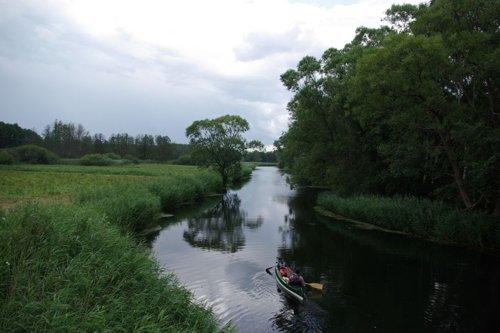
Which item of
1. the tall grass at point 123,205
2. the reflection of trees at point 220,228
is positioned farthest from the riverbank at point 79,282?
the reflection of trees at point 220,228

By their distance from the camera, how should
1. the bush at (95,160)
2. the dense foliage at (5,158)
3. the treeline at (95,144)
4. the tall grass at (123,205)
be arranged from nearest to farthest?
1. the tall grass at (123,205)
2. the dense foliage at (5,158)
3. the bush at (95,160)
4. the treeline at (95,144)

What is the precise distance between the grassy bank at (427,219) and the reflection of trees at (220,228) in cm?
895

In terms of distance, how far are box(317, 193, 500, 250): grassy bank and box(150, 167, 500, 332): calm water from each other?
131 cm

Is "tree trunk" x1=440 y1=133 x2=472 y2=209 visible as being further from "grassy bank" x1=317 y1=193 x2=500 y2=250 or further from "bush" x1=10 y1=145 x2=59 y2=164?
"bush" x1=10 y1=145 x2=59 y2=164

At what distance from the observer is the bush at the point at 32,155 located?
72.9m

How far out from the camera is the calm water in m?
13.4

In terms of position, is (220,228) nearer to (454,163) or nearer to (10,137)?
(454,163)

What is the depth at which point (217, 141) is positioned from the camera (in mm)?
62406

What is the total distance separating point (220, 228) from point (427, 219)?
15129 mm

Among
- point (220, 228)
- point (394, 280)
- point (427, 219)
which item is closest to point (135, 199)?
point (220, 228)

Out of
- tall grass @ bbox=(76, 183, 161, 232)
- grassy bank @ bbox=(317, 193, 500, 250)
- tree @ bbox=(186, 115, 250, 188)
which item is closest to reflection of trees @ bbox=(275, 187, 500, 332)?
grassy bank @ bbox=(317, 193, 500, 250)

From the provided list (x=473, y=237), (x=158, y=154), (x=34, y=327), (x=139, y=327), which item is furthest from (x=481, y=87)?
(x=158, y=154)

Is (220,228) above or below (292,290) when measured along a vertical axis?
below

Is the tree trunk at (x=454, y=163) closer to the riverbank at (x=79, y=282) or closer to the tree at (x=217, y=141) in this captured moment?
the riverbank at (x=79, y=282)
